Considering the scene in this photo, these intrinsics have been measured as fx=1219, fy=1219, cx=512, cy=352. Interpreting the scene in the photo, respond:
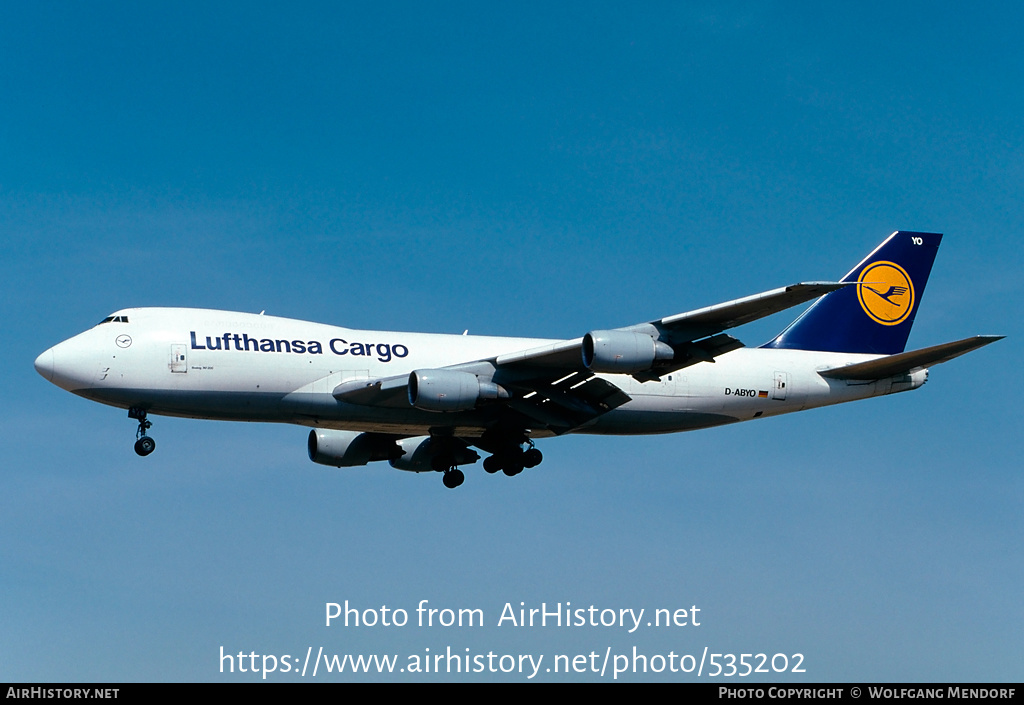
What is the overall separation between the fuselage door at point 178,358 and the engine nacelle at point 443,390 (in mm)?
6118

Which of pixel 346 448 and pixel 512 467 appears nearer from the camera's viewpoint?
pixel 512 467

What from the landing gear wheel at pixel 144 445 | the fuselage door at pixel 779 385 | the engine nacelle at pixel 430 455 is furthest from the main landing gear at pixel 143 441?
the fuselage door at pixel 779 385

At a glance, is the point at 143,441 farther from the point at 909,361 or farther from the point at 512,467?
the point at 909,361

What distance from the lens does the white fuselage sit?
3266cm

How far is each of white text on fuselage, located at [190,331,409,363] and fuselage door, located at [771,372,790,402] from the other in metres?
11.8

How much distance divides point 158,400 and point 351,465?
8757 millimetres

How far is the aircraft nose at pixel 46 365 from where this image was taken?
32594 mm

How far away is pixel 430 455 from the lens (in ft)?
131

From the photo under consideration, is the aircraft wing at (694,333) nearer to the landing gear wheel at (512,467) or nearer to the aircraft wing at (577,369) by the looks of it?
the aircraft wing at (577,369)

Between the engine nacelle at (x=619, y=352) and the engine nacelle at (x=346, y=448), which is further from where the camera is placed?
the engine nacelle at (x=346, y=448)

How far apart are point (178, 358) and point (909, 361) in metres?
21.2

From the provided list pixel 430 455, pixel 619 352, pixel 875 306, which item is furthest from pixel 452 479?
pixel 875 306
